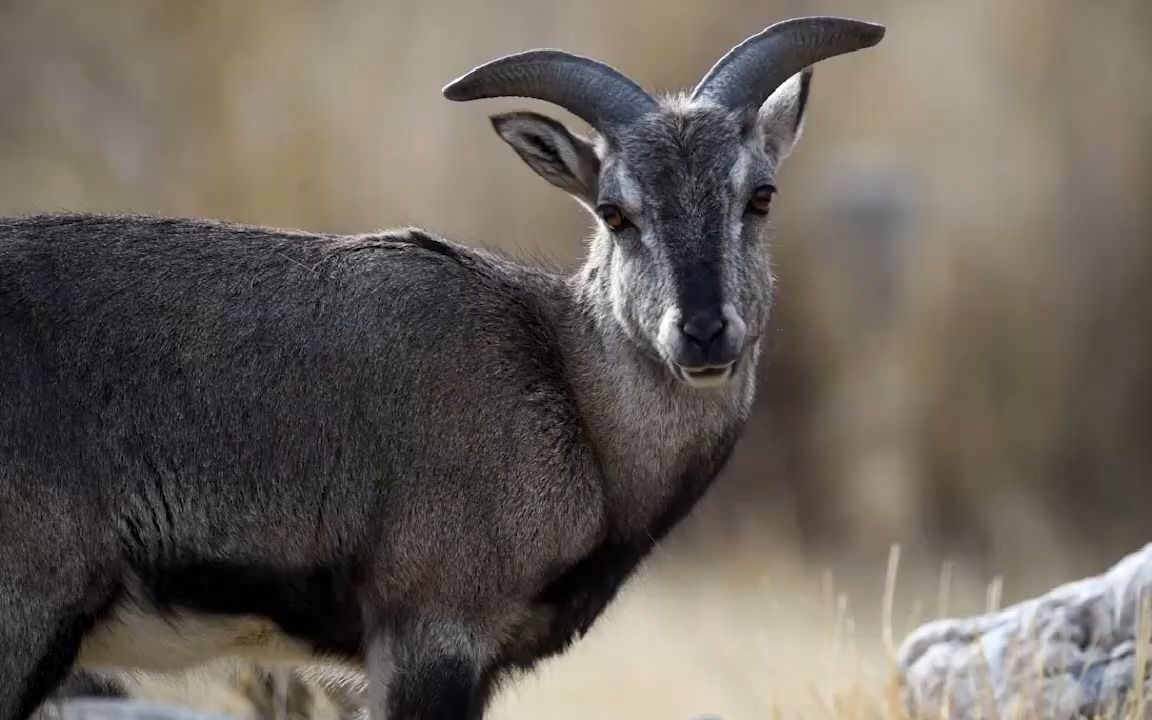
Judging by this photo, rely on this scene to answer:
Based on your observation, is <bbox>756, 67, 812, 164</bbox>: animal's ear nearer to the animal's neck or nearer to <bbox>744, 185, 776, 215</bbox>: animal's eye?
<bbox>744, 185, 776, 215</bbox>: animal's eye

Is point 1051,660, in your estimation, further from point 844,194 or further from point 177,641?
point 844,194

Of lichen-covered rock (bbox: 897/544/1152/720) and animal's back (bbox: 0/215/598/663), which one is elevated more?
animal's back (bbox: 0/215/598/663)

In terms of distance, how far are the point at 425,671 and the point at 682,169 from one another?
2797 millimetres

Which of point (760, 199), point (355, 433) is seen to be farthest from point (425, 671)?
point (760, 199)

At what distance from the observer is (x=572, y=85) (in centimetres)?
954

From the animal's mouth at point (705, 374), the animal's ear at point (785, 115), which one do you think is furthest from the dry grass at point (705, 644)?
the animal's mouth at point (705, 374)

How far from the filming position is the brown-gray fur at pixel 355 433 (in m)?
8.34

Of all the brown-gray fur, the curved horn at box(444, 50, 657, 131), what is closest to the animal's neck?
the brown-gray fur

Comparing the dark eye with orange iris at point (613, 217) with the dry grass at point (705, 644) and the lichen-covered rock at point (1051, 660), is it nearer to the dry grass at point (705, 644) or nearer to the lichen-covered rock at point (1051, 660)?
the lichen-covered rock at point (1051, 660)

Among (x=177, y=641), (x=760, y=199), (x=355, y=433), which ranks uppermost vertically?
(x=760, y=199)

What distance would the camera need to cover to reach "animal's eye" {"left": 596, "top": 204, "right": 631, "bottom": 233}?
927cm

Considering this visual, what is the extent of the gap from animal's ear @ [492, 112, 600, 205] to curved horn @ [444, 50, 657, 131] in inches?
5.3

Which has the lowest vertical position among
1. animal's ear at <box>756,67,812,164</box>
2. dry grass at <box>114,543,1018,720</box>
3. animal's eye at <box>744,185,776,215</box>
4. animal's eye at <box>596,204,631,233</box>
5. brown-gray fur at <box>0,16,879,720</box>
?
dry grass at <box>114,543,1018,720</box>

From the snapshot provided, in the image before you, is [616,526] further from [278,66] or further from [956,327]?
[278,66]
